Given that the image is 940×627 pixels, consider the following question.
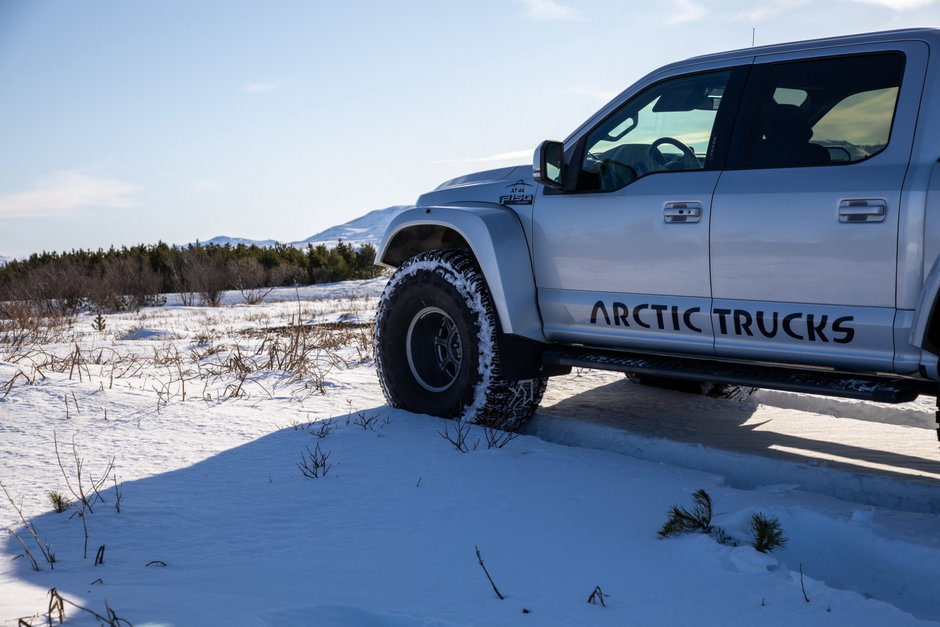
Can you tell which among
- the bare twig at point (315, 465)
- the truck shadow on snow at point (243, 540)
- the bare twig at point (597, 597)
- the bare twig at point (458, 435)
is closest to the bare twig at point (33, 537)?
the truck shadow on snow at point (243, 540)

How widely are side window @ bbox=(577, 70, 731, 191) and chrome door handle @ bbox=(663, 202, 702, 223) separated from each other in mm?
245

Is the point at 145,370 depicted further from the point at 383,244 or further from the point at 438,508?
the point at 438,508

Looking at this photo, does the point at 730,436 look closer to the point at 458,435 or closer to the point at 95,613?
the point at 458,435

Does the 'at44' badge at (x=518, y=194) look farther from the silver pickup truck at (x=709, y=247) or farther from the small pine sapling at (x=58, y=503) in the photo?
the small pine sapling at (x=58, y=503)

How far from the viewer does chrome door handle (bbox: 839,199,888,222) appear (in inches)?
129

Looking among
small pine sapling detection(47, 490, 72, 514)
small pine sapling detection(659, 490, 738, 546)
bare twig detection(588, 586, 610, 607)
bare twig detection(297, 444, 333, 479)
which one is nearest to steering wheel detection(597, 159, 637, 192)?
small pine sapling detection(659, 490, 738, 546)

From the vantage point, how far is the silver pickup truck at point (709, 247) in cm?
334

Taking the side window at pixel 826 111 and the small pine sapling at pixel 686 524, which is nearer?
the small pine sapling at pixel 686 524

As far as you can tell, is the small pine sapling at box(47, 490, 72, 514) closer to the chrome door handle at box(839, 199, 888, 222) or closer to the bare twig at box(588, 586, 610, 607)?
the bare twig at box(588, 586, 610, 607)

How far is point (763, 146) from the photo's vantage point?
378 centimetres

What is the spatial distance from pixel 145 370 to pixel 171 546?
145 inches

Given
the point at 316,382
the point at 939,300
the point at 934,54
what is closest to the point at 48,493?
the point at 316,382

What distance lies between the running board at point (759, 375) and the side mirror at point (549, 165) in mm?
908

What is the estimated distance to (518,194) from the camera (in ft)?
15.2
